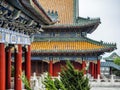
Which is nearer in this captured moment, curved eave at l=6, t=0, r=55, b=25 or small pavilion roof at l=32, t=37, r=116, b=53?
curved eave at l=6, t=0, r=55, b=25

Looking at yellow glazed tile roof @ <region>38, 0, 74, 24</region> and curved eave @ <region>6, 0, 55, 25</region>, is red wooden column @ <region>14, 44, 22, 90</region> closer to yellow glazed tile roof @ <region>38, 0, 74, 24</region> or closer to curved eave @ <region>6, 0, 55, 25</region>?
curved eave @ <region>6, 0, 55, 25</region>

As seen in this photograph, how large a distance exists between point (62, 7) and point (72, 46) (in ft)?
16.4

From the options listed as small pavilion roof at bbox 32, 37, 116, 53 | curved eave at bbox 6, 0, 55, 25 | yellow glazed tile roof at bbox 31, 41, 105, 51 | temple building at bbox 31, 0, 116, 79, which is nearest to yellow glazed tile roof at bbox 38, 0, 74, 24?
temple building at bbox 31, 0, 116, 79

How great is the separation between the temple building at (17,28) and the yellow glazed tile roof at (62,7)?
15685 mm

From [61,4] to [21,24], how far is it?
21.6 m

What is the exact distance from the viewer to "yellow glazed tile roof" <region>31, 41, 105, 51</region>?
3478 cm

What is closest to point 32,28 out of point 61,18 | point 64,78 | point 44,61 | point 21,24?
point 21,24

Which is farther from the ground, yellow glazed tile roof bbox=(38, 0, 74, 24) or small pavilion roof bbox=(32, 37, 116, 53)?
yellow glazed tile roof bbox=(38, 0, 74, 24)

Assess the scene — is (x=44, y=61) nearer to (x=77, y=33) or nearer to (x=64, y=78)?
(x=77, y=33)

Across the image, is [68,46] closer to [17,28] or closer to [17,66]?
[17,66]

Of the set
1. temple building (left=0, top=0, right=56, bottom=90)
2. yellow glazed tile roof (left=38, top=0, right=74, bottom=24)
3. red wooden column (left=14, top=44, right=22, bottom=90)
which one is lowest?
red wooden column (left=14, top=44, right=22, bottom=90)

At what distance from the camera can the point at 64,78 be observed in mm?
12391

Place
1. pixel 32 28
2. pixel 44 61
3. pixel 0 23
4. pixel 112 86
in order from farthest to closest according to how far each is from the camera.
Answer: pixel 44 61
pixel 112 86
pixel 32 28
pixel 0 23

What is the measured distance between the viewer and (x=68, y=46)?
3538 centimetres
